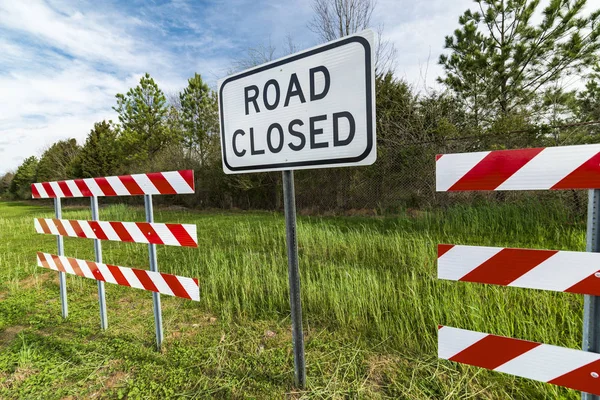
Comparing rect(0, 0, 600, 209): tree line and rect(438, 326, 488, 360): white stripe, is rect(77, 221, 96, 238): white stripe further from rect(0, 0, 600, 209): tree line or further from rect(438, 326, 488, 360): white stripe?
rect(0, 0, 600, 209): tree line

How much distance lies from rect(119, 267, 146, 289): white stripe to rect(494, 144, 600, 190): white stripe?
102 inches

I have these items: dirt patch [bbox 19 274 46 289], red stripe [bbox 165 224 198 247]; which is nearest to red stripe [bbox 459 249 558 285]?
red stripe [bbox 165 224 198 247]

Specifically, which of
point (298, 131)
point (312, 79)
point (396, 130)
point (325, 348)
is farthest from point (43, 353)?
point (396, 130)

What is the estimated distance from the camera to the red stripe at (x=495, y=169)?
1258 mm

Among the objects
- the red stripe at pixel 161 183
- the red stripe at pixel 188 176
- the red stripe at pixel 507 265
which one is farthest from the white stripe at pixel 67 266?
the red stripe at pixel 507 265

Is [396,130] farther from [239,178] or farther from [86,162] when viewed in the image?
[86,162]

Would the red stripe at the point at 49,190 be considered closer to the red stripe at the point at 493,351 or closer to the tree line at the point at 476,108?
the red stripe at the point at 493,351

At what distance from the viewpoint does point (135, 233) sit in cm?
236

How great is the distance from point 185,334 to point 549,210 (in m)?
7.57

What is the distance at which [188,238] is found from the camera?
2.12 metres

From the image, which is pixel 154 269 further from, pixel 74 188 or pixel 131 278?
pixel 74 188

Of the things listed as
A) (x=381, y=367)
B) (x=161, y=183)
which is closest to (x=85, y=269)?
(x=161, y=183)

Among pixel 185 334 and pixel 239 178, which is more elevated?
pixel 239 178

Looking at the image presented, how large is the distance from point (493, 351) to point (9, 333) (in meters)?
4.06
